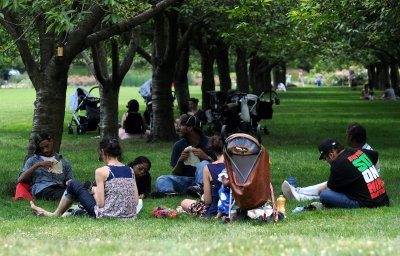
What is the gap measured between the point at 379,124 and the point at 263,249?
81.8 feet

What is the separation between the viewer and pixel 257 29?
22719mm

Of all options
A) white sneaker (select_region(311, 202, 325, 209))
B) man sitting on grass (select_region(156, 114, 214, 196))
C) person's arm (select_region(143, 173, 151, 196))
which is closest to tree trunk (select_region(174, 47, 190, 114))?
man sitting on grass (select_region(156, 114, 214, 196))

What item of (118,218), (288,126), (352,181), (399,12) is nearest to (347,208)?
(352,181)

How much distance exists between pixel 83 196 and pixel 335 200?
309 centimetres

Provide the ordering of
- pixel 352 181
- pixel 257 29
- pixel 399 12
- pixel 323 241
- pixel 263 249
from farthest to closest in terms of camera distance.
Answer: pixel 257 29, pixel 399 12, pixel 352 181, pixel 323 241, pixel 263 249

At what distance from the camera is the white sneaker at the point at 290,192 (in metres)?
12.6

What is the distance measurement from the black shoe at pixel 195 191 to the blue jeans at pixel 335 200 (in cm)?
179

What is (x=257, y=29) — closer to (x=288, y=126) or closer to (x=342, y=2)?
(x=342, y=2)

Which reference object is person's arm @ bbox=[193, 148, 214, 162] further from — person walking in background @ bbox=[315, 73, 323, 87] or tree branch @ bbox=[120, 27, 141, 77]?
person walking in background @ bbox=[315, 73, 323, 87]

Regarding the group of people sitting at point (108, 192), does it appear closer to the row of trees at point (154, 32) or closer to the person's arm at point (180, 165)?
the row of trees at point (154, 32)

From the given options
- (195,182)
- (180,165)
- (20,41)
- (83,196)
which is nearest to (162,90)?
(20,41)

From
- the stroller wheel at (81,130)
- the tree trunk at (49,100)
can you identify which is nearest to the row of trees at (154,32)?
the tree trunk at (49,100)

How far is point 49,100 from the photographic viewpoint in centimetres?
1379

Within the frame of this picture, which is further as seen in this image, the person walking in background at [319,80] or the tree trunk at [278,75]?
the person walking in background at [319,80]
